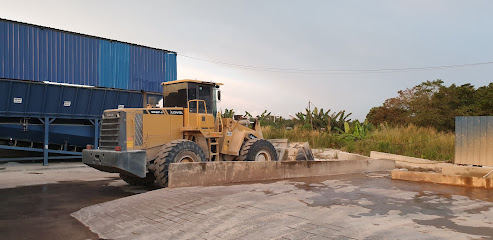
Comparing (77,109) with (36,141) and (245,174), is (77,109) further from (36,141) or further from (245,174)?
(245,174)

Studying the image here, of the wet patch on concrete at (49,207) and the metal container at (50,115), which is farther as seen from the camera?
the metal container at (50,115)

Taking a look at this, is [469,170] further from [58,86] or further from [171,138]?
[58,86]

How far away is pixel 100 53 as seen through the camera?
57.7 ft

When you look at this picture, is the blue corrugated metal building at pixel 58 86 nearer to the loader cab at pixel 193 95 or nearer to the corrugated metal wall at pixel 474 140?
the loader cab at pixel 193 95

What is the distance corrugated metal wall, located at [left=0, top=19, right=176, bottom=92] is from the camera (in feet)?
49.3

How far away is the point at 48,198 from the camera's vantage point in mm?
8680

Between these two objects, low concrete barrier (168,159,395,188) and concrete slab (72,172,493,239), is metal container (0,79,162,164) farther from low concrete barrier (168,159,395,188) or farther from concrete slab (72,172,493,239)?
concrete slab (72,172,493,239)

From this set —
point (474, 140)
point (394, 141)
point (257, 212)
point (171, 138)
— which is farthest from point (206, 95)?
point (394, 141)

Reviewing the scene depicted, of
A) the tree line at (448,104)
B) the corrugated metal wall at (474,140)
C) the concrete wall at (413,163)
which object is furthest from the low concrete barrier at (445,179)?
the tree line at (448,104)

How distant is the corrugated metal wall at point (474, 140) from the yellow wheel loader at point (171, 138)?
5.97 metres

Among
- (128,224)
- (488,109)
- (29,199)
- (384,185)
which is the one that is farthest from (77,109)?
(488,109)

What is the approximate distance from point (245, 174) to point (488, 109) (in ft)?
76.3

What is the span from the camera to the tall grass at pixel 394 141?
15797 millimetres

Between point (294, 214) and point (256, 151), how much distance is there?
5.36 meters
